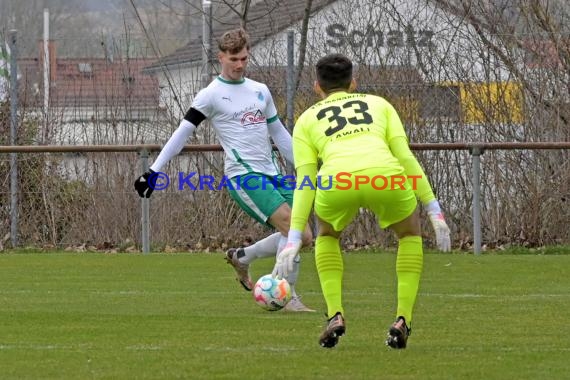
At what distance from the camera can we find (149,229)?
55.6 feet

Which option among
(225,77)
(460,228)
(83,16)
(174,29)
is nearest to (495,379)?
(225,77)

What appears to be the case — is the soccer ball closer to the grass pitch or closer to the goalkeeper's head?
the grass pitch

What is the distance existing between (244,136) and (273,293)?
4.19 feet

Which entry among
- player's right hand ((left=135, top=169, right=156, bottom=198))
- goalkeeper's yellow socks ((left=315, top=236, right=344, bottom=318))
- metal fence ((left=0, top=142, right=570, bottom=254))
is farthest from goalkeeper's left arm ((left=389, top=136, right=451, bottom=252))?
metal fence ((left=0, top=142, right=570, bottom=254))

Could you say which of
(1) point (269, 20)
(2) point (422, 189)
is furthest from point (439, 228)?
(1) point (269, 20)

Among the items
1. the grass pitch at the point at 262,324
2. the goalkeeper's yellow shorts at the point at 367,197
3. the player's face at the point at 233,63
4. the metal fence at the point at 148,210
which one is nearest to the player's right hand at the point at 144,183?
the grass pitch at the point at 262,324

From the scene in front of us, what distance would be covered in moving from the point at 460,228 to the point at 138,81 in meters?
4.64

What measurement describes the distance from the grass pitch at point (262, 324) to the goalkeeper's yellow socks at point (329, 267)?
0.33 metres

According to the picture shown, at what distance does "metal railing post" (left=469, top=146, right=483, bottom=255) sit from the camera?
16172 millimetres

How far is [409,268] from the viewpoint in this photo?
789 cm

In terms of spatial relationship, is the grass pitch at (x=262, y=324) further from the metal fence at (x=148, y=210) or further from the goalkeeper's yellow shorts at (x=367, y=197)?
the metal fence at (x=148, y=210)

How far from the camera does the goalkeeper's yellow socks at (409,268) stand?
784 cm

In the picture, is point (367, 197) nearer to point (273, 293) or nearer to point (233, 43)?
point (273, 293)

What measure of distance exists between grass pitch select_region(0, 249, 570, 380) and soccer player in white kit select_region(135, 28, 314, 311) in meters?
0.76
